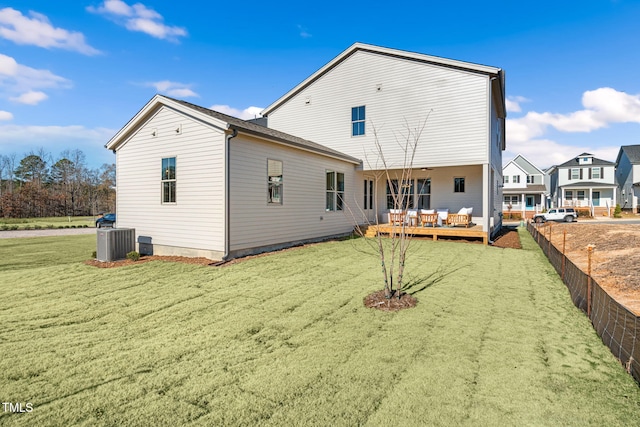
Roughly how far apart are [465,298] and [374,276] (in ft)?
6.51

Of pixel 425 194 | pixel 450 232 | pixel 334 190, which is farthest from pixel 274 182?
pixel 425 194

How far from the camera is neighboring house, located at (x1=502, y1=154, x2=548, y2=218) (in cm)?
3503

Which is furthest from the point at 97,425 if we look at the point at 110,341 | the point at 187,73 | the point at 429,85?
the point at 187,73

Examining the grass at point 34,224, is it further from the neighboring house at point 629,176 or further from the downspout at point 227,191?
the neighboring house at point 629,176

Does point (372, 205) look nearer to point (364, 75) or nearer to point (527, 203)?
point (364, 75)

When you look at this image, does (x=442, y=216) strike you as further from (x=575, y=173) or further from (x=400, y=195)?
(x=575, y=173)

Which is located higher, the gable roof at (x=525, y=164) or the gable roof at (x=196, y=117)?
the gable roof at (x=525, y=164)

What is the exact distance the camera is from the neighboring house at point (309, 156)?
341 inches

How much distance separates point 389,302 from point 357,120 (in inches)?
450

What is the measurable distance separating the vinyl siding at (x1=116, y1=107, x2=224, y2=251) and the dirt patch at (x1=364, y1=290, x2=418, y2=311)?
4.77 metres

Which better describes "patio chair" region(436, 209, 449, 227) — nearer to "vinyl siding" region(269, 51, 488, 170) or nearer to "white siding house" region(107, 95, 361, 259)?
"vinyl siding" region(269, 51, 488, 170)

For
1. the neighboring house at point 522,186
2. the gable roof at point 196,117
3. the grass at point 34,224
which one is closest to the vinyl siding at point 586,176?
the neighboring house at point 522,186

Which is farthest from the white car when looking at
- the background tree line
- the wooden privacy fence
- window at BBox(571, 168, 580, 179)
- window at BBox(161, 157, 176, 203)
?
the background tree line

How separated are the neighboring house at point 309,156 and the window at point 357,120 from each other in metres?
0.05
